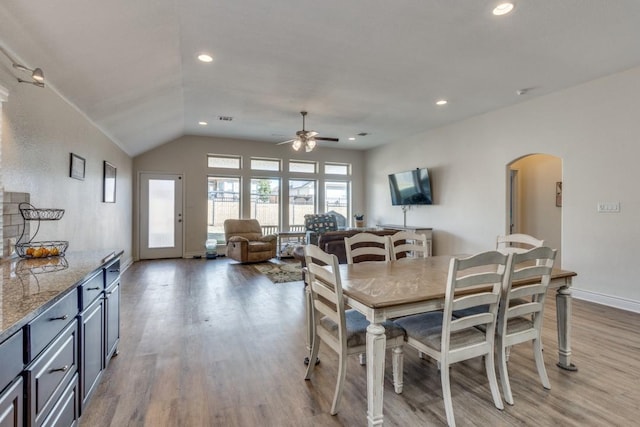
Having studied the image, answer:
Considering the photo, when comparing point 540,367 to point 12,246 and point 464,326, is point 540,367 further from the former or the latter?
point 12,246

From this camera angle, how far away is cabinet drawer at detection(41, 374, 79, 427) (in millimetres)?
1372

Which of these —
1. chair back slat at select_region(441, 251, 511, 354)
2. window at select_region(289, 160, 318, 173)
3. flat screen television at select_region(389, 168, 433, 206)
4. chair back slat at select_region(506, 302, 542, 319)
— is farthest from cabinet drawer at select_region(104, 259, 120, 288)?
window at select_region(289, 160, 318, 173)

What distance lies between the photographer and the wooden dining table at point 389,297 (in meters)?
1.66

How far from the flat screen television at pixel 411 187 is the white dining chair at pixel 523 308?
4609mm

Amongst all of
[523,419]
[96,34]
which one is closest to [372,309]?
[523,419]

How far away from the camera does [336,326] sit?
205 cm

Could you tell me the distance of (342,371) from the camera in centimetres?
190

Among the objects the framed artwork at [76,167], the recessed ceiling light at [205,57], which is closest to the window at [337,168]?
the recessed ceiling light at [205,57]

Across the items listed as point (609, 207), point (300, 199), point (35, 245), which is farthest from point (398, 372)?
point (300, 199)

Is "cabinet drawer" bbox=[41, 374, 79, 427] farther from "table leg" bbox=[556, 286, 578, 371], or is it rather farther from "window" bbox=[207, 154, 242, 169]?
"window" bbox=[207, 154, 242, 169]

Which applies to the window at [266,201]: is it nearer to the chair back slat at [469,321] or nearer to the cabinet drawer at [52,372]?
the cabinet drawer at [52,372]

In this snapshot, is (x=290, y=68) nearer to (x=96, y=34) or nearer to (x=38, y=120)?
(x=96, y=34)

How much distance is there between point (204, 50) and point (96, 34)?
0.99 meters

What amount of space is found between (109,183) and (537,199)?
7.51m
